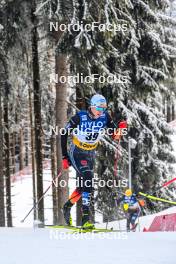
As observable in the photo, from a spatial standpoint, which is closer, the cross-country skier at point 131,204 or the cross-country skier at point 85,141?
the cross-country skier at point 85,141

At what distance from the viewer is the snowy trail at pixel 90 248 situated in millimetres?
4277

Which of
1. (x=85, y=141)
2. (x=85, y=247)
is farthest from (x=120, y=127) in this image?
(x=85, y=247)

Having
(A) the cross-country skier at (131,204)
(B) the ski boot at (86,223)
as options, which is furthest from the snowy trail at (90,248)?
(A) the cross-country skier at (131,204)

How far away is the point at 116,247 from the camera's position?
483 centimetres

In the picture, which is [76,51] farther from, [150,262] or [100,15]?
[150,262]

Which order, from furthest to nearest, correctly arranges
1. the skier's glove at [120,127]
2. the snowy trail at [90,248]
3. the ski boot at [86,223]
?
the skier's glove at [120,127], the ski boot at [86,223], the snowy trail at [90,248]

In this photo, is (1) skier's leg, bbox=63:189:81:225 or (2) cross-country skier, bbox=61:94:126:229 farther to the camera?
(1) skier's leg, bbox=63:189:81:225

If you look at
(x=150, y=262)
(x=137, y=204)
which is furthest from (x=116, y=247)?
(x=137, y=204)

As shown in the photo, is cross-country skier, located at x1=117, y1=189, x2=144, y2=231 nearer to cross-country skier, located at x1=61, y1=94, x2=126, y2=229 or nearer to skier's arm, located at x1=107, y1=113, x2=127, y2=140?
cross-country skier, located at x1=61, y1=94, x2=126, y2=229

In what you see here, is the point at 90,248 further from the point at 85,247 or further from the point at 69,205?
the point at 69,205

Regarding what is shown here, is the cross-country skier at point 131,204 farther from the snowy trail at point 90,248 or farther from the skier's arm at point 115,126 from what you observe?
the snowy trail at point 90,248

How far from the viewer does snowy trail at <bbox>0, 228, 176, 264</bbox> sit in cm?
428

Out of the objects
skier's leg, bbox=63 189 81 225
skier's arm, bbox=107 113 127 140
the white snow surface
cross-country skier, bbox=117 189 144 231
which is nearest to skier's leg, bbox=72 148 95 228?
skier's leg, bbox=63 189 81 225

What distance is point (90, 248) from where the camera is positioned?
4.79 meters
